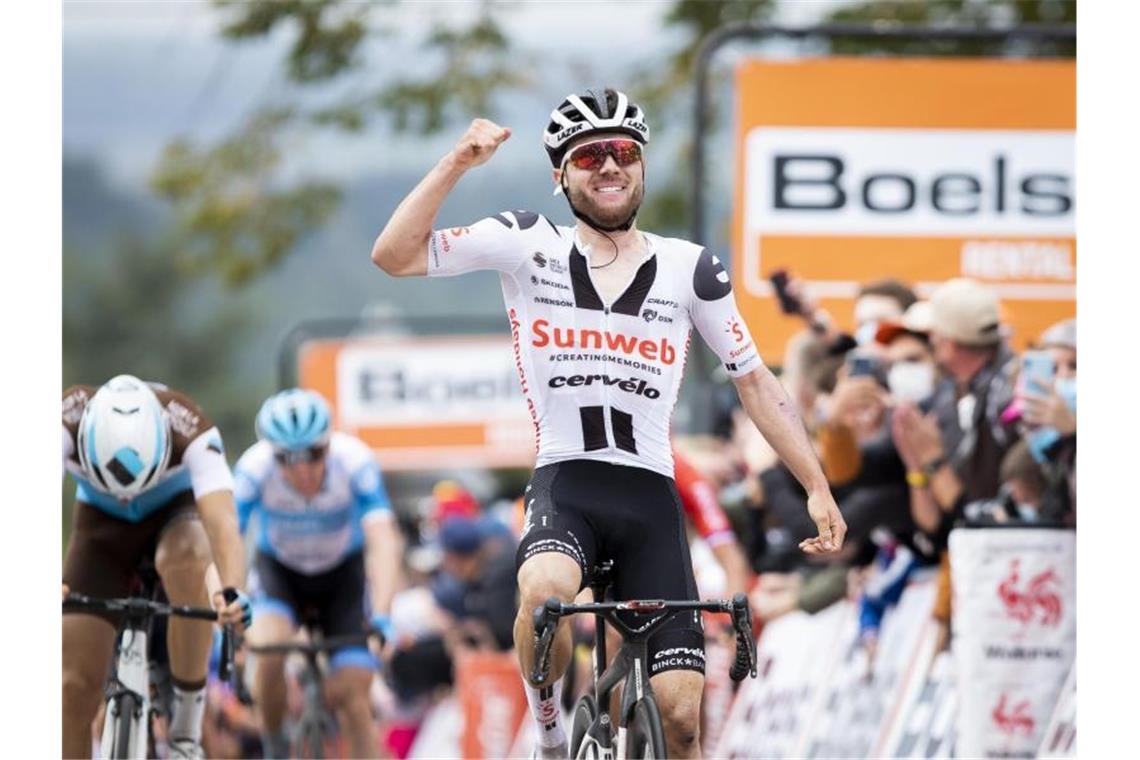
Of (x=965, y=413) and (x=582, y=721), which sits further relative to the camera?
(x=965, y=413)

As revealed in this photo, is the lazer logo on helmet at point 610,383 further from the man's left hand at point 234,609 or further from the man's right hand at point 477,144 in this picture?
the man's left hand at point 234,609

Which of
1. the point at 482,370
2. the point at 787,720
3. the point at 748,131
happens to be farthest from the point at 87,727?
the point at 482,370

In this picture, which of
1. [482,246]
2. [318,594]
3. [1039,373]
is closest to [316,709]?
[318,594]

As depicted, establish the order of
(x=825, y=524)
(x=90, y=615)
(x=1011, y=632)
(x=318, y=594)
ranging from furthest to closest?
1. (x=318, y=594)
2. (x=1011, y=632)
3. (x=90, y=615)
4. (x=825, y=524)

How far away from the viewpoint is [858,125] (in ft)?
54.6

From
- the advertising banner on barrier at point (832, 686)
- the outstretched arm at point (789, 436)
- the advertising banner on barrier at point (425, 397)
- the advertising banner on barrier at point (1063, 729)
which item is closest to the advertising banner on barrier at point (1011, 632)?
the advertising banner on barrier at point (1063, 729)

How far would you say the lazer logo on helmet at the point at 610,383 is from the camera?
8844 millimetres

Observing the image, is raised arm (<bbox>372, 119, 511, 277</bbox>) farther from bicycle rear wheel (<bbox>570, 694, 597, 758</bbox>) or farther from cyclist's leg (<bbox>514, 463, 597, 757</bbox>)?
bicycle rear wheel (<bbox>570, 694, 597, 758</bbox>)

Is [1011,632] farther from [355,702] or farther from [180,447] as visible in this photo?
[180,447]

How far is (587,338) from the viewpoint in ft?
29.0

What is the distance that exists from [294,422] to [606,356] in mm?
4409

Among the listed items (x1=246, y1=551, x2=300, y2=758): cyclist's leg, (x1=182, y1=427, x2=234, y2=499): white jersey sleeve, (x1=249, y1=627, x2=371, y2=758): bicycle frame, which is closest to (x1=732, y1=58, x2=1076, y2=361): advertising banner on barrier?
(x1=246, y1=551, x2=300, y2=758): cyclist's leg

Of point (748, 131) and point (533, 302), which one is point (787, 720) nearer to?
point (748, 131)

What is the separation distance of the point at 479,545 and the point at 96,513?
8.41 metres
